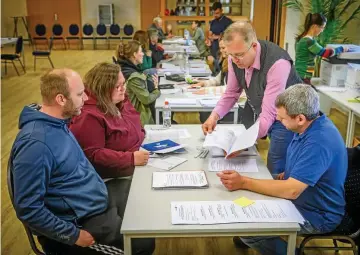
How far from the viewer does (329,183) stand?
1.94m

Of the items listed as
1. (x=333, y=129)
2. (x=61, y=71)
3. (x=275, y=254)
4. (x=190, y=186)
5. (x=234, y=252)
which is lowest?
(x=234, y=252)

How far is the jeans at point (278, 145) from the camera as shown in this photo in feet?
8.34

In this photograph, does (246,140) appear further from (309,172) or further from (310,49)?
(310,49)

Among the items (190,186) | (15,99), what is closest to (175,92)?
(190,186)

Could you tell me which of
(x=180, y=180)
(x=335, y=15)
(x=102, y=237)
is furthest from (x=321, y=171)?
(x=335, y=15)

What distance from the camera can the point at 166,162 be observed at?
2.31m

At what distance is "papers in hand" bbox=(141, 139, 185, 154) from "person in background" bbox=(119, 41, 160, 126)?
4.11ft

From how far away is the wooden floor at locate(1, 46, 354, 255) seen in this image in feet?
9.07

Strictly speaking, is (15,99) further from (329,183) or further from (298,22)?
(329,183)

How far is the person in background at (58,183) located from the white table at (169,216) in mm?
209

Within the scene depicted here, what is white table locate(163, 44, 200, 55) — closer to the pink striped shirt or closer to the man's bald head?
the pink striped shirt

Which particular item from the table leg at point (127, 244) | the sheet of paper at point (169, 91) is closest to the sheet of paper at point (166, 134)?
the table leg at point (127, 244)

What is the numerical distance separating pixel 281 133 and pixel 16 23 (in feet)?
42.2

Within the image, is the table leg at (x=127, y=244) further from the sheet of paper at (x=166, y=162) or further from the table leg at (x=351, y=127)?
the table leg at (x=351, y=127)
